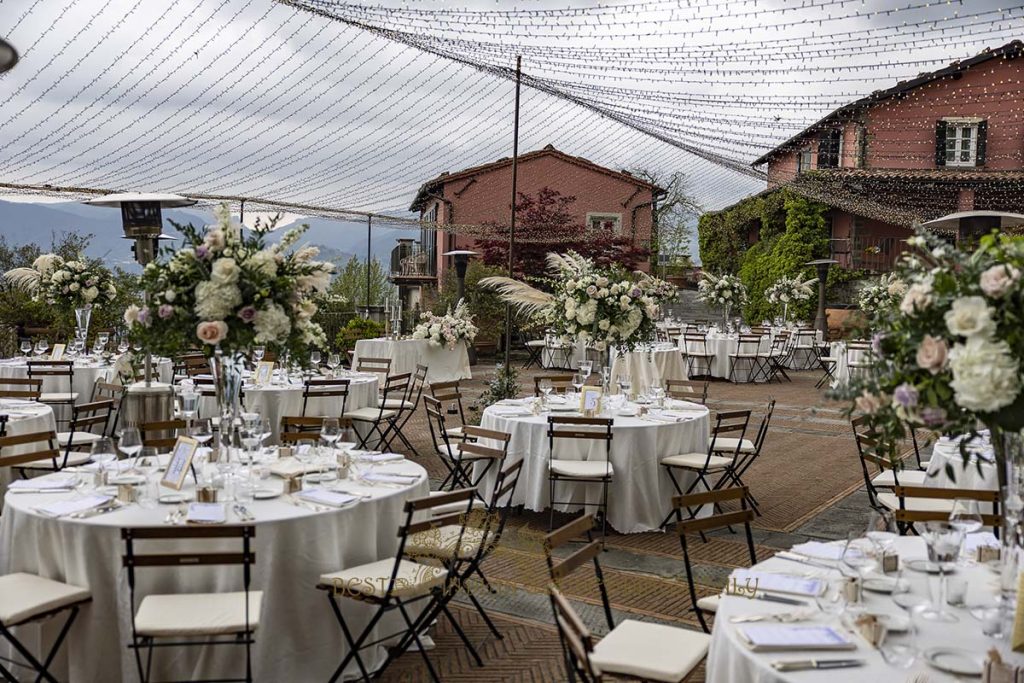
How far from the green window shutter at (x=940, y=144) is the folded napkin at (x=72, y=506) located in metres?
26.4

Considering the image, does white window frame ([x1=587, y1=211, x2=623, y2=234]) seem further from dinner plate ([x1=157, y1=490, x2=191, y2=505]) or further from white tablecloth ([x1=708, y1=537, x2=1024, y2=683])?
white tablecloth ([x1=708, y1=537, x2=1024, y2=683])

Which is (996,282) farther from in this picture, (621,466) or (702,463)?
(621,466)

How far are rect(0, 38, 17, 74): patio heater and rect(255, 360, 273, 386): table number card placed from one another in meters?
6.49

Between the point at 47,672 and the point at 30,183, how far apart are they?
12937 mm

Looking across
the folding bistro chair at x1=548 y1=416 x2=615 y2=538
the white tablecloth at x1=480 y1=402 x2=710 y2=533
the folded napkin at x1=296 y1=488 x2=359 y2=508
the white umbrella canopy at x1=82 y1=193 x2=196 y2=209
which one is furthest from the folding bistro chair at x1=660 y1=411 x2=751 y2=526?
the white umbrella canopy at x1=82 y1=193 x2=196 y2=209

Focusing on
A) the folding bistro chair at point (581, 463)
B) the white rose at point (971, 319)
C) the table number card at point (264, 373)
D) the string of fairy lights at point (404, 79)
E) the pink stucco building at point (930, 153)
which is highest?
the pink stucco building at point (930, 153)

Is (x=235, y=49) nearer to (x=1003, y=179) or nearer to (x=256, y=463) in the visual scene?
(x=256, y=463)

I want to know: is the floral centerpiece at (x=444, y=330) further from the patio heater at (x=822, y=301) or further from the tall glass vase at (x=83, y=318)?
the patio heater at (x=822, y=301)

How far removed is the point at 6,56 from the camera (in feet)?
8.75

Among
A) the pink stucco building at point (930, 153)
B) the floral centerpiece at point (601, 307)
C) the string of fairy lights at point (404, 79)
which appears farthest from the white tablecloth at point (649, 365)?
the pink stucco building at point (930, 153)

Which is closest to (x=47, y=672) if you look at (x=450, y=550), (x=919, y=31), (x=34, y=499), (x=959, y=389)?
(x=34, y=499)

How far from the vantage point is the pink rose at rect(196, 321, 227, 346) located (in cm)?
428

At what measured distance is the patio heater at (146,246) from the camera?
298 inches

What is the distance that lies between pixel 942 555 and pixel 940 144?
85.9ft
